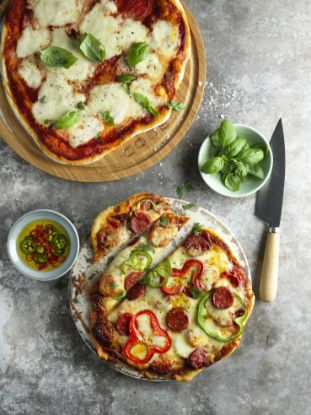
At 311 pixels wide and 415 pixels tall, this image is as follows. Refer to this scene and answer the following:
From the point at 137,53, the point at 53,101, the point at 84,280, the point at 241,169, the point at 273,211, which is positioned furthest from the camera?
the point at 273,211

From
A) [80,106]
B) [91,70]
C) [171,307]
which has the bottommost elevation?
[171,307]

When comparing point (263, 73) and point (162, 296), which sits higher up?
point (263, 73)

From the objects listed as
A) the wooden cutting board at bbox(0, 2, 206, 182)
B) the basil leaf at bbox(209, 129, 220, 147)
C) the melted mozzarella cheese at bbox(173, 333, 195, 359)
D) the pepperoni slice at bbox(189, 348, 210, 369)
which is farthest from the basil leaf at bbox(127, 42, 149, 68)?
the pepperoni slice at bbox(189, 348, 210, 369)

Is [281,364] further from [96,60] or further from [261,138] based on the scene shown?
[96,60]

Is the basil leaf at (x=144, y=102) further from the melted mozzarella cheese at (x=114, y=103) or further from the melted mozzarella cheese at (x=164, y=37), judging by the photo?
the melted mozzarella cheese at (x=164, y=37)

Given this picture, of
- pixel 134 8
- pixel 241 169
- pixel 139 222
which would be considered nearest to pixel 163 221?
pixel 139 222

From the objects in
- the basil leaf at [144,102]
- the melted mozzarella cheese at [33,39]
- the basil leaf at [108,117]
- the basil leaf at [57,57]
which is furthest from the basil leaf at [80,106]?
the melted mozzarella cheese at [33,39]

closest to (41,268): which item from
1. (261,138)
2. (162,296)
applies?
(162,296)

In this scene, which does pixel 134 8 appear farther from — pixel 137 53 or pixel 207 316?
pixel 207 316

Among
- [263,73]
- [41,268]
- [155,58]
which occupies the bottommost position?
[41,268]
